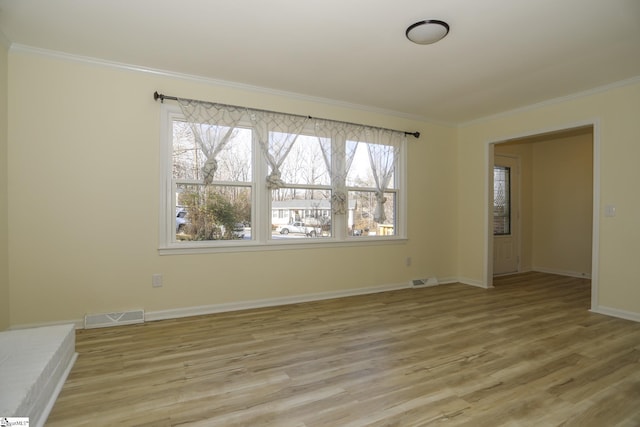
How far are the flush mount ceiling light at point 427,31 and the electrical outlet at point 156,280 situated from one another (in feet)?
11.0

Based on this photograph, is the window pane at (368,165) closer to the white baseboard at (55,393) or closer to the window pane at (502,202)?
the window pane at (502,202)

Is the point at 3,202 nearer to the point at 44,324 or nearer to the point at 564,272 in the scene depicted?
the point at 44,324

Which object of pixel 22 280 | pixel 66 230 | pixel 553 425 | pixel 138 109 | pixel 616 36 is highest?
pixel 616 36

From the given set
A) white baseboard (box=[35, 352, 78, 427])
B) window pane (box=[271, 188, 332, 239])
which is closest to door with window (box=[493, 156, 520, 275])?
window pane (box=[271, 188, 332, 239])

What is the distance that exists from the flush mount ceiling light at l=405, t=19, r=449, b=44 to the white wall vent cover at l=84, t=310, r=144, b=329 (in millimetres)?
3665

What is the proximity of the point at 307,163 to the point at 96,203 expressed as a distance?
7.78 feet

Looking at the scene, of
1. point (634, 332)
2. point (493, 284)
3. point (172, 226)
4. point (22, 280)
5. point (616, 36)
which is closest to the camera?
point (616, 36)

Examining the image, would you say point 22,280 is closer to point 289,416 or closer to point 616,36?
point 289,416

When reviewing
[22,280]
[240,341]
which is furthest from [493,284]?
[22,280]

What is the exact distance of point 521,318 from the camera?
3650 mm

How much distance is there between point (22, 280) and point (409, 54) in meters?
4.17

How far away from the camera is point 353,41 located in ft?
9.53

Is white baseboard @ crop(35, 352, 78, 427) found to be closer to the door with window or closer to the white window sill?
the white window sill

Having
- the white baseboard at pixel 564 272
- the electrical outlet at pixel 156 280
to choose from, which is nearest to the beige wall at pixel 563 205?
the white baseboard at pixel 564 272
